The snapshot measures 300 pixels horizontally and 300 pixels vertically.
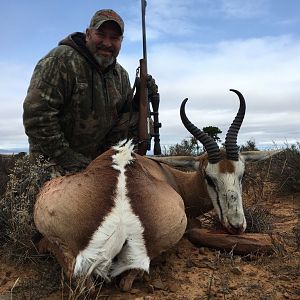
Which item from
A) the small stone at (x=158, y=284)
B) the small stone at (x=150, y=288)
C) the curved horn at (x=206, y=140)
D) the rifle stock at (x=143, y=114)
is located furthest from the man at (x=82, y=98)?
the small stone at (x=150, y=288)

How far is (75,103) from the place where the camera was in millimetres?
6039

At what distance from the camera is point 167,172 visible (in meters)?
5.49

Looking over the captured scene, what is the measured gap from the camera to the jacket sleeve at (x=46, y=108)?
18.4 feet

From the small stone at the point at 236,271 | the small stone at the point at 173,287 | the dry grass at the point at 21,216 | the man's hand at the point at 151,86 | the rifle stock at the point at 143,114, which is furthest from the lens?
the man's hand at the point at 151,86

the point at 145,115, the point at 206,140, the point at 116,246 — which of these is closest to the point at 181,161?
the point at 206,140

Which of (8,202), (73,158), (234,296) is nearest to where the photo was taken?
(234,296)

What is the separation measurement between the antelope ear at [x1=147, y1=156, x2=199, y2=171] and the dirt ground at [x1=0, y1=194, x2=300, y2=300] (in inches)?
43.5

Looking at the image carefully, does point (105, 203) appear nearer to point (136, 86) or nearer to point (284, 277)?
point (284, 277)

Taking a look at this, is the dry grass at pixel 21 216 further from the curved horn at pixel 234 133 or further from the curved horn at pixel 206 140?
the curved horn at pixel 234 133

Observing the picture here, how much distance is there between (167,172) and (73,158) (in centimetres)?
121

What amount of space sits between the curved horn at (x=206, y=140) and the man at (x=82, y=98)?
1447 millimetres

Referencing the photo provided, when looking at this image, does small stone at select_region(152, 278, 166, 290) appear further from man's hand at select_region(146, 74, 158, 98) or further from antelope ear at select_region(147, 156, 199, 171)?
man's hand at select_region(146, 74, 158, 98)

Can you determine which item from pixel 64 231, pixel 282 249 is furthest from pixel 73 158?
pixel 282 249

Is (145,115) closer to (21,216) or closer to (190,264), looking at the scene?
(21,216)
